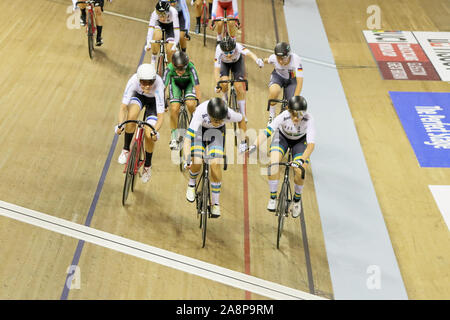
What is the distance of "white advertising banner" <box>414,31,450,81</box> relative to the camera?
30.2 ft

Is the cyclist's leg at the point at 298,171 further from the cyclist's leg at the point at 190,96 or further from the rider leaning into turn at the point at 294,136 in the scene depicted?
the cyclist's leg at the point at 190,96

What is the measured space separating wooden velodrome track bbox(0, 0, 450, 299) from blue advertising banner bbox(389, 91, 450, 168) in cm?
16

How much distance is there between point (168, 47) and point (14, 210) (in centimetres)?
309

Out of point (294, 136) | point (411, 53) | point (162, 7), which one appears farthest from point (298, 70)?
point (411, 53)

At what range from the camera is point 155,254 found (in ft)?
17.4

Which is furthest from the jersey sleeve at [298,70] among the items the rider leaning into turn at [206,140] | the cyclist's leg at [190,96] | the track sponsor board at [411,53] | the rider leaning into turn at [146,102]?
the track sponsor board at [411,53]

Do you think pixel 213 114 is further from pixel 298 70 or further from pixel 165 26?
pixel 165 26

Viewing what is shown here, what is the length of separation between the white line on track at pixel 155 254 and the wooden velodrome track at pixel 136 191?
73 millimetres

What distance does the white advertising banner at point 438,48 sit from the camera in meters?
9.20

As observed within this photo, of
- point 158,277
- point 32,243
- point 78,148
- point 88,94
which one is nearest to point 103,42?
point 88,94

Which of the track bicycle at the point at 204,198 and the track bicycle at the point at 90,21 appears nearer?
the track bicycle at the point at 204,198

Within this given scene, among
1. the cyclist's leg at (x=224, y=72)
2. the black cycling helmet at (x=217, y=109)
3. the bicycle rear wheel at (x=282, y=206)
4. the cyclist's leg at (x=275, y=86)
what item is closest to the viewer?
the black cycling helmet at (x=217, y=109)

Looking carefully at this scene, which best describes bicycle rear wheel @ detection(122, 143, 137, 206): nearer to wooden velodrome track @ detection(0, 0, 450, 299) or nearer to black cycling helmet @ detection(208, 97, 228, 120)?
wooden velodrome track @ detection(0, 0, 450, 299)
